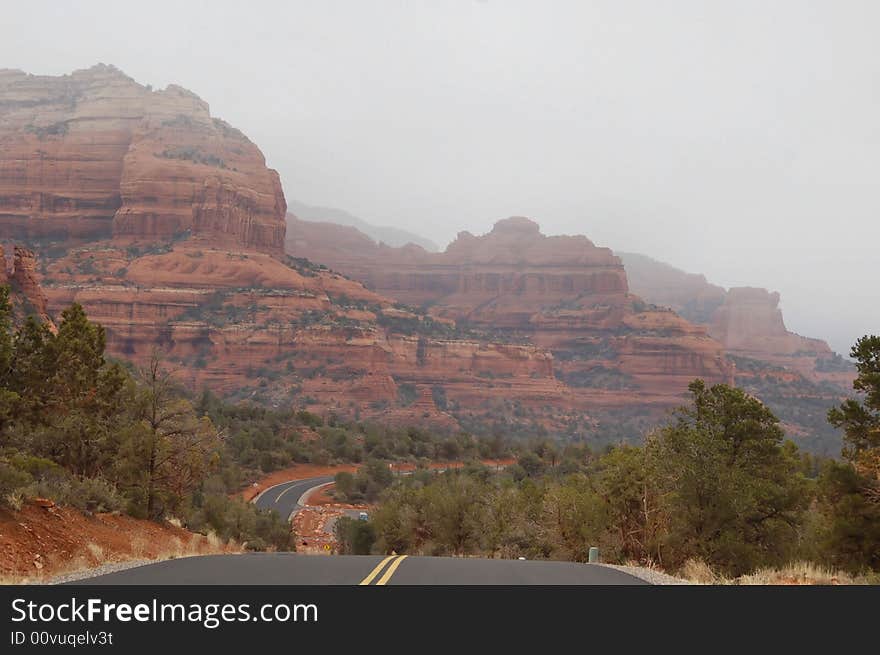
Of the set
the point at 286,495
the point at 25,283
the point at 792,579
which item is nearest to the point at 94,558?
the point at 792,579

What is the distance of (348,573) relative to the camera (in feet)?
36.4

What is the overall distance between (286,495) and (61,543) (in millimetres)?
46065

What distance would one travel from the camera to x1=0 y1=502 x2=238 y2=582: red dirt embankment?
12.7m

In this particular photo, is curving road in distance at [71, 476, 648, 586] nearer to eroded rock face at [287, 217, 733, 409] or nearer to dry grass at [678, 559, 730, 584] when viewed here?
dry grass at [678, 559, 730, 584]

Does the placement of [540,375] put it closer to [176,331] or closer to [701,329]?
[701,329]

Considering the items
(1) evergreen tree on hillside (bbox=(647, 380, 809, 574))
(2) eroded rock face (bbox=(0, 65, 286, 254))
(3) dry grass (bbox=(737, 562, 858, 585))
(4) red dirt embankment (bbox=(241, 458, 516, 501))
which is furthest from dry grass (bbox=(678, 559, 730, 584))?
(2) eroded rock face (bbox=(0, 65, 286, 254))

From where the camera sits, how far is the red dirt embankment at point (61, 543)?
1274cm

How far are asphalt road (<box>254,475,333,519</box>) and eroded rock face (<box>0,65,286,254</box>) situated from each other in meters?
72.4

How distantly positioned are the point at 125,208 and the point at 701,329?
364 ft

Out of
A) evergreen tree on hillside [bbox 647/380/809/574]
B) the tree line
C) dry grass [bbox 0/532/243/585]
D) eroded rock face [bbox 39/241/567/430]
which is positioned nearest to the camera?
dry grass [bbox 0/532/243/585]

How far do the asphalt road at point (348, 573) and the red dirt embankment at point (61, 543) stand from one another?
73.9 inches

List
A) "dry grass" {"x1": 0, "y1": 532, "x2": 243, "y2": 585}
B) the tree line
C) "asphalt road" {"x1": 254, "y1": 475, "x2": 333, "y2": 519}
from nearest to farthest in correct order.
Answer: "dry grass" {"x1": 0, "y1": 532, "x2": 243, "y2": 585} < the tree line < "asphalt road" {"x1": 254, "y1": 475, "x2": 333, "y2": 519}

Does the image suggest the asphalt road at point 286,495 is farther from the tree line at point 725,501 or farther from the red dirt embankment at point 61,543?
the red dirt embankment at point 61,543

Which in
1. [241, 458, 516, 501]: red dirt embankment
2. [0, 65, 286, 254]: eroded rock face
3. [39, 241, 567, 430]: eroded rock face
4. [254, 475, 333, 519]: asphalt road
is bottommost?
[241, 458, 516, 501]: red dirt embankment
